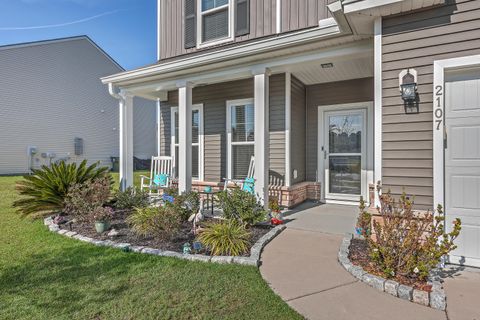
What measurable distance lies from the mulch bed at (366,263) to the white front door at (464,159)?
85cm

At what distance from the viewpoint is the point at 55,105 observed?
14555mm

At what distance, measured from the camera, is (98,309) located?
216cm

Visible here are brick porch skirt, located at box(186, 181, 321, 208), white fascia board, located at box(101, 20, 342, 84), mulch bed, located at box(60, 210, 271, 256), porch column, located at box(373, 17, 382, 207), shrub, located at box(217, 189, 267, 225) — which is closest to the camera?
porch column, located at box(373, 17, 382, 207)

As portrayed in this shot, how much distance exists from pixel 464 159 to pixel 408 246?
46.2 inches

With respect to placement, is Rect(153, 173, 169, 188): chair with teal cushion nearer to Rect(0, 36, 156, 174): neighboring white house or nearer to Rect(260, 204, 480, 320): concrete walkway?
Rect(260, 204, 480, 320): concrete walkway

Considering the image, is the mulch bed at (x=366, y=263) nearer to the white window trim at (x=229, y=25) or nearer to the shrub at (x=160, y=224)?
the shrub at (x=160, y=224)

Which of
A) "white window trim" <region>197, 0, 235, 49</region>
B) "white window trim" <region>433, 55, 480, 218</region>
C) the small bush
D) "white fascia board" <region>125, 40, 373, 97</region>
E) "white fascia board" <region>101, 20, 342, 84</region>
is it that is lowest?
the small bush

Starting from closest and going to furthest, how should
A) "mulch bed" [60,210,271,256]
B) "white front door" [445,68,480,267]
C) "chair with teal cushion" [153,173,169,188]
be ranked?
"white front door" [445,68,480,267]
"mulch bed" [60,210,271,256]
"chair with teal cushion" [153,173,169,188]

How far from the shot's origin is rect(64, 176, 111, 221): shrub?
4.41 m

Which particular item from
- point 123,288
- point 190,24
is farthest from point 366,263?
point 190,24

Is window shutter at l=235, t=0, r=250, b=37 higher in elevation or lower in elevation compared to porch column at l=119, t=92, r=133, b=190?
higher

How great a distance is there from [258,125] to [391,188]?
2215 mm

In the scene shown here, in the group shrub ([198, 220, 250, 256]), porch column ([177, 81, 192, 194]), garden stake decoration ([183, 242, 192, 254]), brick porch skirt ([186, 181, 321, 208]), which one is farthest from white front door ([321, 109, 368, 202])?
garden stake decoration ([183, 242, 192, 254])

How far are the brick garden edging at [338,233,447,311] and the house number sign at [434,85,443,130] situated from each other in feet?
4.81
